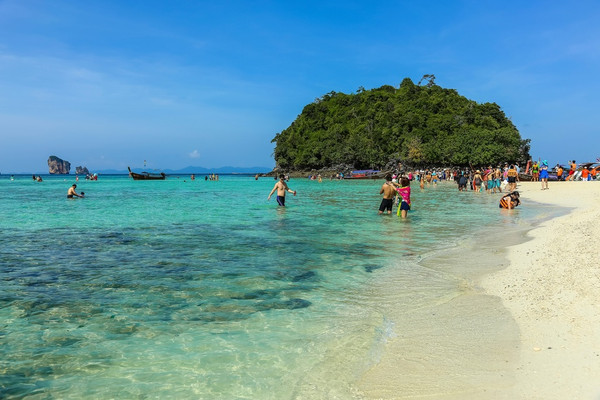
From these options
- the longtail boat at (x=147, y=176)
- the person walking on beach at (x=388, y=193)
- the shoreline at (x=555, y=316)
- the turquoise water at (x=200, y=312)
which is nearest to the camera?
the shoreline at (x=555, y=316)

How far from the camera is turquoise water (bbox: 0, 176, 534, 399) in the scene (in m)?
4.00

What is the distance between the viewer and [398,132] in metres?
106

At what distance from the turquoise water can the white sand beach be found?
41 cm

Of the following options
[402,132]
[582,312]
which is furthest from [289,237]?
[402,132]

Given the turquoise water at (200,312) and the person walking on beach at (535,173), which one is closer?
the turquoise water at (200,312)

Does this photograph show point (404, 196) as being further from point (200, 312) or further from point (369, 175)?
point (369, 175)

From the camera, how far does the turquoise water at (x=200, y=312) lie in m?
4.00

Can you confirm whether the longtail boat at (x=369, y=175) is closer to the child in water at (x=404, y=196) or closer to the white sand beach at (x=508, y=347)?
the child in water at (x=404, y=196)

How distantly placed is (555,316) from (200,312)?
452 centimetres

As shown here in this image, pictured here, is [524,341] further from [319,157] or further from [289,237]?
[319,157]

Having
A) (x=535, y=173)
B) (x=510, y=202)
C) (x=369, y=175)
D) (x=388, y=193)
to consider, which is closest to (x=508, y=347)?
(x=388, y=193)

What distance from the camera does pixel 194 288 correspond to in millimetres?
7172

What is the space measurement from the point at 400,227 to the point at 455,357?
435 inches

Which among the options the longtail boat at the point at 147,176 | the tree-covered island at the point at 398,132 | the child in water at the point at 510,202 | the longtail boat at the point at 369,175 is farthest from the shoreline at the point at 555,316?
the longtail boat at the point at 147,176
